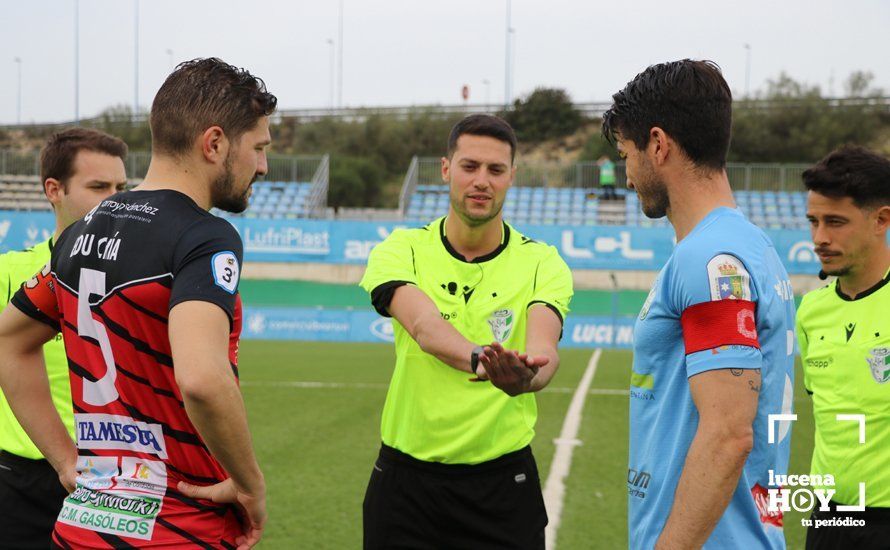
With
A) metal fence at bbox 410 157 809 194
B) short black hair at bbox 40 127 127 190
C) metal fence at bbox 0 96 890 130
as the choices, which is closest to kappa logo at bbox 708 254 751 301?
short black hair at bbox 40 127 127 190

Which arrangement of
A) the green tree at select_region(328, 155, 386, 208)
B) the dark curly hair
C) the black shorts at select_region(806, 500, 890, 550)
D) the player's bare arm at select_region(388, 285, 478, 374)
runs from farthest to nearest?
the green tree at select_region(328, 155, 386, 208) < the black shorts at select_region(806, 500, 890, 550) < the player's bare arm at select_region(388, 285, 478, 374) < the dark curly hair

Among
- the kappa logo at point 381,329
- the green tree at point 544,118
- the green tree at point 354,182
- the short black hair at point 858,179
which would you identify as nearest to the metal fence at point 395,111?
the green tree at point 544,118

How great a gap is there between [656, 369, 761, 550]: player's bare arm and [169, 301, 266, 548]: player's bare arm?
3.82 ft

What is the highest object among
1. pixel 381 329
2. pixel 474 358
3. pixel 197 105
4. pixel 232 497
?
pixel 197 105

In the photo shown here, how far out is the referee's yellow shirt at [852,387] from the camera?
3861 mm

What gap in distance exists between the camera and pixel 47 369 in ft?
12.2

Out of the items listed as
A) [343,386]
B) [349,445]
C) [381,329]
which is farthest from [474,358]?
[381,329]

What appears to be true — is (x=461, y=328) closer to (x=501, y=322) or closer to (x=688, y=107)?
(x=501, y=322)

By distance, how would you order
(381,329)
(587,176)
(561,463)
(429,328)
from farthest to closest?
(587,176) < (381,329) < (561,463) < (429,328)

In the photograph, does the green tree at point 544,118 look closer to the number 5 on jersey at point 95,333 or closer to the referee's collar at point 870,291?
the referee's collar at point 870,291

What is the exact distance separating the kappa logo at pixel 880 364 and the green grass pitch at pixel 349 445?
8.80 ft

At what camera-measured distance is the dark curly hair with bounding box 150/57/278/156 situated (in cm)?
247

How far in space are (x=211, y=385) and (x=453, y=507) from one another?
171 centimetres

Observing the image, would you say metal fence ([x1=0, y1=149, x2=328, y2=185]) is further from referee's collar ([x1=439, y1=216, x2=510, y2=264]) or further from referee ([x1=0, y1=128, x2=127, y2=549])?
referee's collar ([x1=439, y1=216, x2=510, y2=264])
